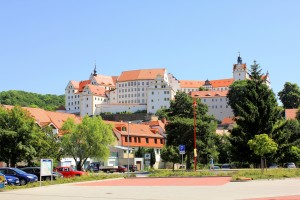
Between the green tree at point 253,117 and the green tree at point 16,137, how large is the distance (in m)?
22.2

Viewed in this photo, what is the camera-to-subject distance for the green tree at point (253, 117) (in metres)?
49.6

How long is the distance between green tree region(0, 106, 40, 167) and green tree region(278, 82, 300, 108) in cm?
12239

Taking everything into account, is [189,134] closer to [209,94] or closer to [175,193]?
[175,193]

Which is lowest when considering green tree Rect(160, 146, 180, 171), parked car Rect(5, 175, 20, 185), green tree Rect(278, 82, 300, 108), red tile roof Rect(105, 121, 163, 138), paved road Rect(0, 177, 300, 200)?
paved road Rect(0, 177, 300, 200)

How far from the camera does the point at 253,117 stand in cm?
4972

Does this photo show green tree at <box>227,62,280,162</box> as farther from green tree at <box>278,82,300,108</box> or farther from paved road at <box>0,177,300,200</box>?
green tree at <box>278,82,300,108</box>

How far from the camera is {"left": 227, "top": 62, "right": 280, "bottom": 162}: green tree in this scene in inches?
A: 1951

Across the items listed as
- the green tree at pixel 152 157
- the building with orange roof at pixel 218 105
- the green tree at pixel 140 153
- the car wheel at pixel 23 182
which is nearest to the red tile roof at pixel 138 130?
the green tree at pixel 140 153

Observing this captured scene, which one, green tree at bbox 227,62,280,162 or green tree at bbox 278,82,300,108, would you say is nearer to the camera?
green tree at bbox 227,62,280,162

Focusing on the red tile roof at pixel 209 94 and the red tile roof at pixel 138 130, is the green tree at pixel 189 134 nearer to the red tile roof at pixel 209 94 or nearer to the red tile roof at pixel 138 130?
the red tile roof at pixel 138 130

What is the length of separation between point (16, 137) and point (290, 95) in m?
125

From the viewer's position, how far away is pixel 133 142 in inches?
3438

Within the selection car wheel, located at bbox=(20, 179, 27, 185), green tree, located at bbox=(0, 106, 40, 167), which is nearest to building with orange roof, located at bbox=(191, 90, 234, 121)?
green tree, located at bbox=(0, 106, 40, 167)

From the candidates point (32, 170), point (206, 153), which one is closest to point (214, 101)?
point (206, 153)
